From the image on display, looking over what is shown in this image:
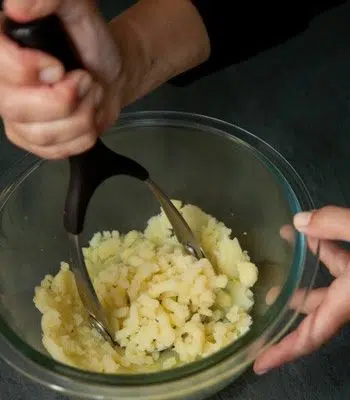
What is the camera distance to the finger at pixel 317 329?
2.04 ft

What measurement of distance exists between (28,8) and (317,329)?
390 mm

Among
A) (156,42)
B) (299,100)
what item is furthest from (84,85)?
(299,100)

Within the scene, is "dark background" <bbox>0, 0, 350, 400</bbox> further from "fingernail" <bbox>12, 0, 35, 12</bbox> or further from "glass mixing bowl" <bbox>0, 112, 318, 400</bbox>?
"fingernail" <bbox>12, 0, 35, 12</bbox>

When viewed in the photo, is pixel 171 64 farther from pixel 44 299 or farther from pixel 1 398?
pixel 1 398

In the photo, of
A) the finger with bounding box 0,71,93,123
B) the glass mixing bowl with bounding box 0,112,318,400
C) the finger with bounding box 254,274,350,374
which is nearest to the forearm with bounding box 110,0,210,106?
the glass mixing bowl with bounding box 0,112,318,400

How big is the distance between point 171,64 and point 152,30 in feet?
0.16

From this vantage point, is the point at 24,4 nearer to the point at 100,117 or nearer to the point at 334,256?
the point at 100,117

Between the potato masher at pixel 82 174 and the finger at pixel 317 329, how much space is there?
14 cm

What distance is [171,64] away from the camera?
74cm

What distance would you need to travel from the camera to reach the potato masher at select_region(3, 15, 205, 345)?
1.48 feet

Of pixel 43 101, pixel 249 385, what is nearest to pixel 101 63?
pixel 43 101

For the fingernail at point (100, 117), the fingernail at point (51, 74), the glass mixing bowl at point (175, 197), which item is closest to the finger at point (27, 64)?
the fingernail at point (51, 74)

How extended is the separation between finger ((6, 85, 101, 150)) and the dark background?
357 millimetres

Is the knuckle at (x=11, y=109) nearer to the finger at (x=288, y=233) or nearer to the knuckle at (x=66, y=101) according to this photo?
the knuckle at (x=66, y=101)
